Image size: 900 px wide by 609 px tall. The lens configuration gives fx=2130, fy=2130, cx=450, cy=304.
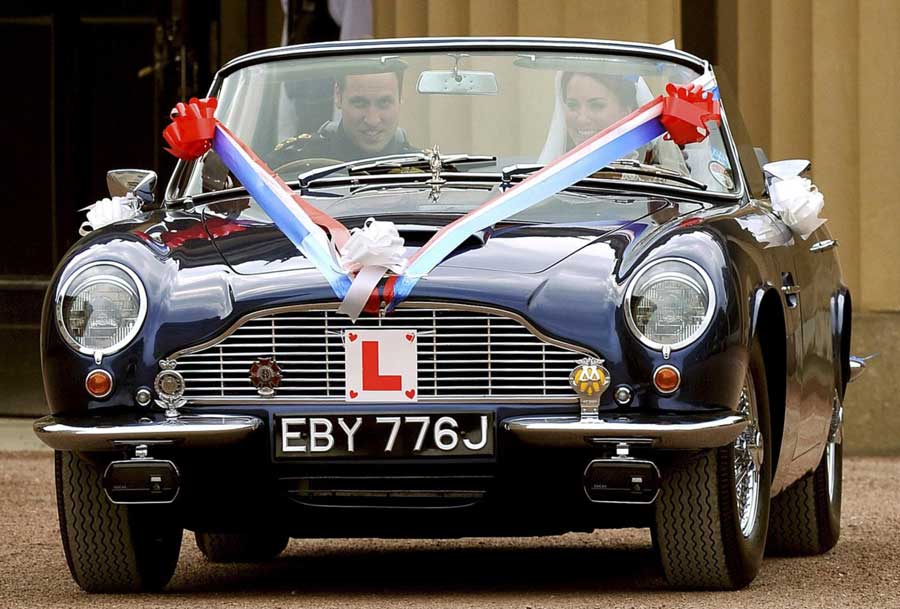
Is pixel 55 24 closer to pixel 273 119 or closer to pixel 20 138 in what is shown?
pixel 20 138

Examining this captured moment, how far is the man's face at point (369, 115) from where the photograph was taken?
6.01 m

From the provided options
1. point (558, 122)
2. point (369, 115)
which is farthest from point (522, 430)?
point (369, 115)

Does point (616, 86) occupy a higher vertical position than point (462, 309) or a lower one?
higher

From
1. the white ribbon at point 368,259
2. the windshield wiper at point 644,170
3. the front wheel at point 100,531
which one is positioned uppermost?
the windshield wiper at point 644,170

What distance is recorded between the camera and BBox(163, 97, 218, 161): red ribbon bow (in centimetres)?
602

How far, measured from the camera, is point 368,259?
4887 millimetres

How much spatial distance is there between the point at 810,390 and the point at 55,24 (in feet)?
27.2

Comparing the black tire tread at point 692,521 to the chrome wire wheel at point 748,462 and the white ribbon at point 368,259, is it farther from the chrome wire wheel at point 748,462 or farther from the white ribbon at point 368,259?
the white ribbon at point 368,259

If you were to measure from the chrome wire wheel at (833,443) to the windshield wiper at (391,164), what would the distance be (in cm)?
151

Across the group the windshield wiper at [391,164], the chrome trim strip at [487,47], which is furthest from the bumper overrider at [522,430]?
the chrome trim strip at [487,47]

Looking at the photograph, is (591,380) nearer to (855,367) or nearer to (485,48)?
(485,48)

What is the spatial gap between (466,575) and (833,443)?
1.74 metres

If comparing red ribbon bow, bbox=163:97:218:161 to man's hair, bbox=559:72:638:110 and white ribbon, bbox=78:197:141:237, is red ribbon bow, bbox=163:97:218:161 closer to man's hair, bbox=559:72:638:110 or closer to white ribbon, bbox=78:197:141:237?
white ribbon, bbox=78:197:141:237

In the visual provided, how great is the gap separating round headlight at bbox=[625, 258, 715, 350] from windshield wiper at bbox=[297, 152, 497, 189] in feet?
3.51
